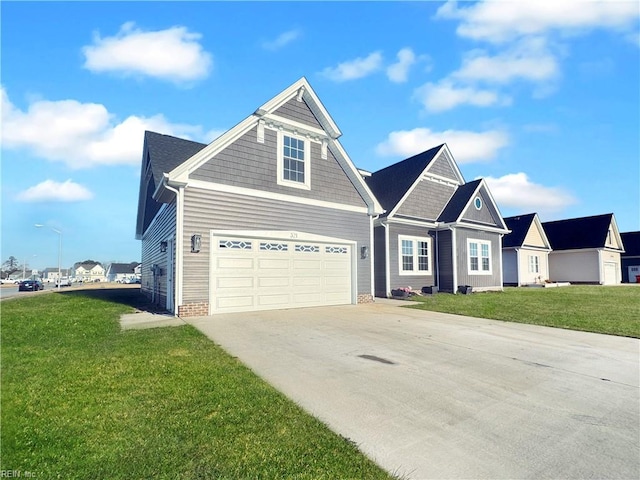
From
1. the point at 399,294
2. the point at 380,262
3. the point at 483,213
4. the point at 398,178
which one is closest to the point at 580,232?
the point at 483,213

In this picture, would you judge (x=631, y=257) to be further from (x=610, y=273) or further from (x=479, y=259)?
(x=479, y=259)

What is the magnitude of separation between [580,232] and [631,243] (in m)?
11.8

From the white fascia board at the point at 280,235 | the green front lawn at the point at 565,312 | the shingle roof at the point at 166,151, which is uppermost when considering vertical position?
the shingle roof at the point at 166,151

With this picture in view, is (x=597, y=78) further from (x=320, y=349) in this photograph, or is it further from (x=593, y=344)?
(x=320, y=349)

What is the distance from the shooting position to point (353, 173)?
13859mm

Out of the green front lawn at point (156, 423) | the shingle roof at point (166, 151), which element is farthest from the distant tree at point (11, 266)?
the green front lawn at point (156, 423)

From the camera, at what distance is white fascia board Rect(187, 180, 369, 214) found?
414 inches

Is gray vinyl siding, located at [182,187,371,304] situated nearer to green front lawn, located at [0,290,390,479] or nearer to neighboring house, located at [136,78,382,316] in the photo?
neighboring house, located at [136,78,382,316]

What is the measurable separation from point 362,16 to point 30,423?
11429 millimetres

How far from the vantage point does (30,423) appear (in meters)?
3.23

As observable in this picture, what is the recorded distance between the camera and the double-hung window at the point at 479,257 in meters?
19.1

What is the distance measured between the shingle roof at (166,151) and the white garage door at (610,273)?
33721mm

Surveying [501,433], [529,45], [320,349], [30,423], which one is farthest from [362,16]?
[30,423]

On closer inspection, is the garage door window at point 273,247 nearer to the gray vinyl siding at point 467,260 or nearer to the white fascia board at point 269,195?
the white fascia board at point 269,195
